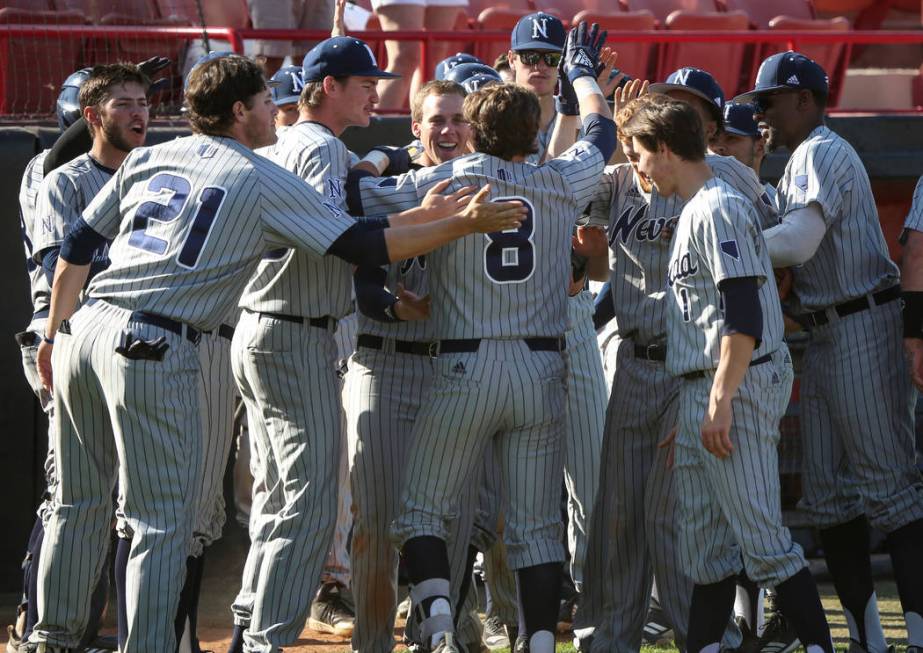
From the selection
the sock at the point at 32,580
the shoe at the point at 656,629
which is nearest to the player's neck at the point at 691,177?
the shoe at the point at 656,629

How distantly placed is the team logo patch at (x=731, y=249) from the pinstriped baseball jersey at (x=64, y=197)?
238cm

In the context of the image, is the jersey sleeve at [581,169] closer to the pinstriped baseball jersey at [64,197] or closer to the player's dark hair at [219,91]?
the player's dark hair at [219,91]

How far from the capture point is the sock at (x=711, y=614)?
449 cm

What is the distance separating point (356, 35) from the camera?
757cm

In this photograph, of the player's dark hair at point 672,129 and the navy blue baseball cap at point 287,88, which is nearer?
the player's dark hair at point 672,129

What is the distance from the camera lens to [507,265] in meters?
4.52

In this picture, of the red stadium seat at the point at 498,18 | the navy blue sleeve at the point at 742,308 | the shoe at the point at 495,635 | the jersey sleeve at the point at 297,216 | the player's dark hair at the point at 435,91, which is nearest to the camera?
the navy blue sleeve at the point at 742,308

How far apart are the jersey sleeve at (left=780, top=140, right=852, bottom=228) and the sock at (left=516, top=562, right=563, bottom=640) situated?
1.56 m

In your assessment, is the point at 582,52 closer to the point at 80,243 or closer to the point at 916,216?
the point at 916,216

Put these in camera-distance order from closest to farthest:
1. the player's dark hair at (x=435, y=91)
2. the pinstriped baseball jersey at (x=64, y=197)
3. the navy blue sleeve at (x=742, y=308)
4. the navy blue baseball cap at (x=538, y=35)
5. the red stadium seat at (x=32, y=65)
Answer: the navy blue sleeve at (x=742, y=308) → the player's dark hair at (x=435, y=91) → the pinstriped baseball jersey at (x=64, y=197) → the navy blue baseball cap at (x=538, y=35) → the red stadium seat at (x=32, y=65)

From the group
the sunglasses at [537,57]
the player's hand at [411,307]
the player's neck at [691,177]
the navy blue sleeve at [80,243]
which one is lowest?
the player's hand at [411,307]

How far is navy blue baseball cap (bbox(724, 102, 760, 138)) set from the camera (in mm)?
5422

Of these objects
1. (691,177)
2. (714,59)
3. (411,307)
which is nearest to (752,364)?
(691,177)

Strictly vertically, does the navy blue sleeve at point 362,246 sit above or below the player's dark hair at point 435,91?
below
